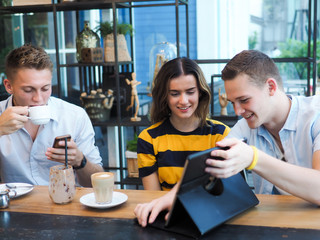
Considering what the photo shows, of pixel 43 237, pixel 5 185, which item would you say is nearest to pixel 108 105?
pixel 5 185

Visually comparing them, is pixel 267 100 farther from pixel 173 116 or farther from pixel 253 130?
pixel 173 116

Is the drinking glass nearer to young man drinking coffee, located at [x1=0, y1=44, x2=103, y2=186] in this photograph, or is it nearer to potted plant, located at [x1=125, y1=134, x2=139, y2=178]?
young man drinking coffee, located at [x1=0, y1=44, x2=103, y2=186]

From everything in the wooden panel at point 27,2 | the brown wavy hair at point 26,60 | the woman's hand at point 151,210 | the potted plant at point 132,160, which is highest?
the wooden panel at point 27,2

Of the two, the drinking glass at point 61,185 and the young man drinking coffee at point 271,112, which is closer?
the drinking glass at point 61,185

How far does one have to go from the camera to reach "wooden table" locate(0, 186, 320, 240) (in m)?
1.21

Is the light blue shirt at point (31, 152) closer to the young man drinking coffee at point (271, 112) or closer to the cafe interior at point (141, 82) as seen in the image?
the cafe interior at point (141, 82)

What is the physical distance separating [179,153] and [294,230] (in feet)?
2.89

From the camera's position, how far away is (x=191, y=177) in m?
1.20

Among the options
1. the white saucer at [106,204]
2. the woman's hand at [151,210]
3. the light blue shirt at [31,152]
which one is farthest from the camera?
the light blue shirt at [31,152]

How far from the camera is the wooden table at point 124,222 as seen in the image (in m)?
1.21

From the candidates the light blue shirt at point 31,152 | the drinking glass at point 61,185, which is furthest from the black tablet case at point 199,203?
the light blue shirt at point 31,152

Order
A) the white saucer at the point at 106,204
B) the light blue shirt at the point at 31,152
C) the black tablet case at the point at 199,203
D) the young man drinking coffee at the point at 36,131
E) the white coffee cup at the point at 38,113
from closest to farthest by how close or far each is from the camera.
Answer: the black tablet case at the point at 199,203
the white saucer at the point at 106,204
the white coffee cup at the point at 38,113
the young man drinking coffee at the point at 36,131
the light blue shirt at the point at 31,152

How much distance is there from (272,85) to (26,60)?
116cm

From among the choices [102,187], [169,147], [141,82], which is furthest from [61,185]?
[141,82]
